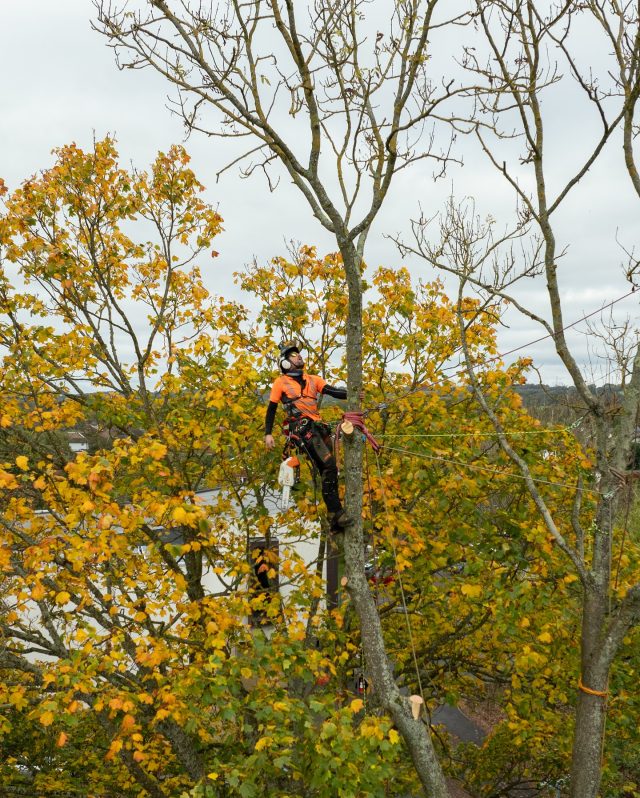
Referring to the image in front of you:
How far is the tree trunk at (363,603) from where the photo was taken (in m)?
4.86

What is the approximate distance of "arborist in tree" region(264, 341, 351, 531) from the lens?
5.98 meters

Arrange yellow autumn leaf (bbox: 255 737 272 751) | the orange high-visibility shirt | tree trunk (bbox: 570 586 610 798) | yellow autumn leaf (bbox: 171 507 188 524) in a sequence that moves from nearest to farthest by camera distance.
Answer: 1. yellow autumn leaf (bbox: 171 507 188 524)
2. yellow autumn leaf (bbox: 255 737 272 751)
3. tree trunk (bbox: 570 586 610 798)
4. the orange high-visibility shirt

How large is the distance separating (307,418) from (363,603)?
2.07 metres

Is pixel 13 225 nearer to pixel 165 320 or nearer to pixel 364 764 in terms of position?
pixel 165 320

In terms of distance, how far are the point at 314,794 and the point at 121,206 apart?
7.66 m

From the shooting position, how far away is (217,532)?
8.28 m

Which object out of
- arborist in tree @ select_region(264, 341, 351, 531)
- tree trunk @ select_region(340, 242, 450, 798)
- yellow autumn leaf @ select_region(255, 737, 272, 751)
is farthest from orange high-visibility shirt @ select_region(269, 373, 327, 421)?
yellow autumn leaf @ select_region(255, 737, 272, 751)

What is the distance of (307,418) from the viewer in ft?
20.1

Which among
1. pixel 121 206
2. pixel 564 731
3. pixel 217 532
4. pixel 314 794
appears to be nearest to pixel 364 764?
pixel 314 794

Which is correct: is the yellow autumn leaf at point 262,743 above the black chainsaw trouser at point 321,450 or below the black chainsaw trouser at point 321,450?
below

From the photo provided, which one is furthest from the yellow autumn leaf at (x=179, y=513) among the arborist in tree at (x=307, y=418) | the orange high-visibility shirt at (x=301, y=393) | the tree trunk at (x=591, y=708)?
Answer: the tree trunk at (x=591, y=708)

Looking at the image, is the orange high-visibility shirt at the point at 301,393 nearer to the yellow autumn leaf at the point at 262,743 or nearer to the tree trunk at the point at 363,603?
the tree trunk at the point at 363,603

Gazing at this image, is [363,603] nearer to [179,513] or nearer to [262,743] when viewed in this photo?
[262,743]

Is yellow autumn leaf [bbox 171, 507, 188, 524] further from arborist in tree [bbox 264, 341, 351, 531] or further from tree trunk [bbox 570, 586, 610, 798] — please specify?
tree trunk [bbox 570, 586, 610, 798]
